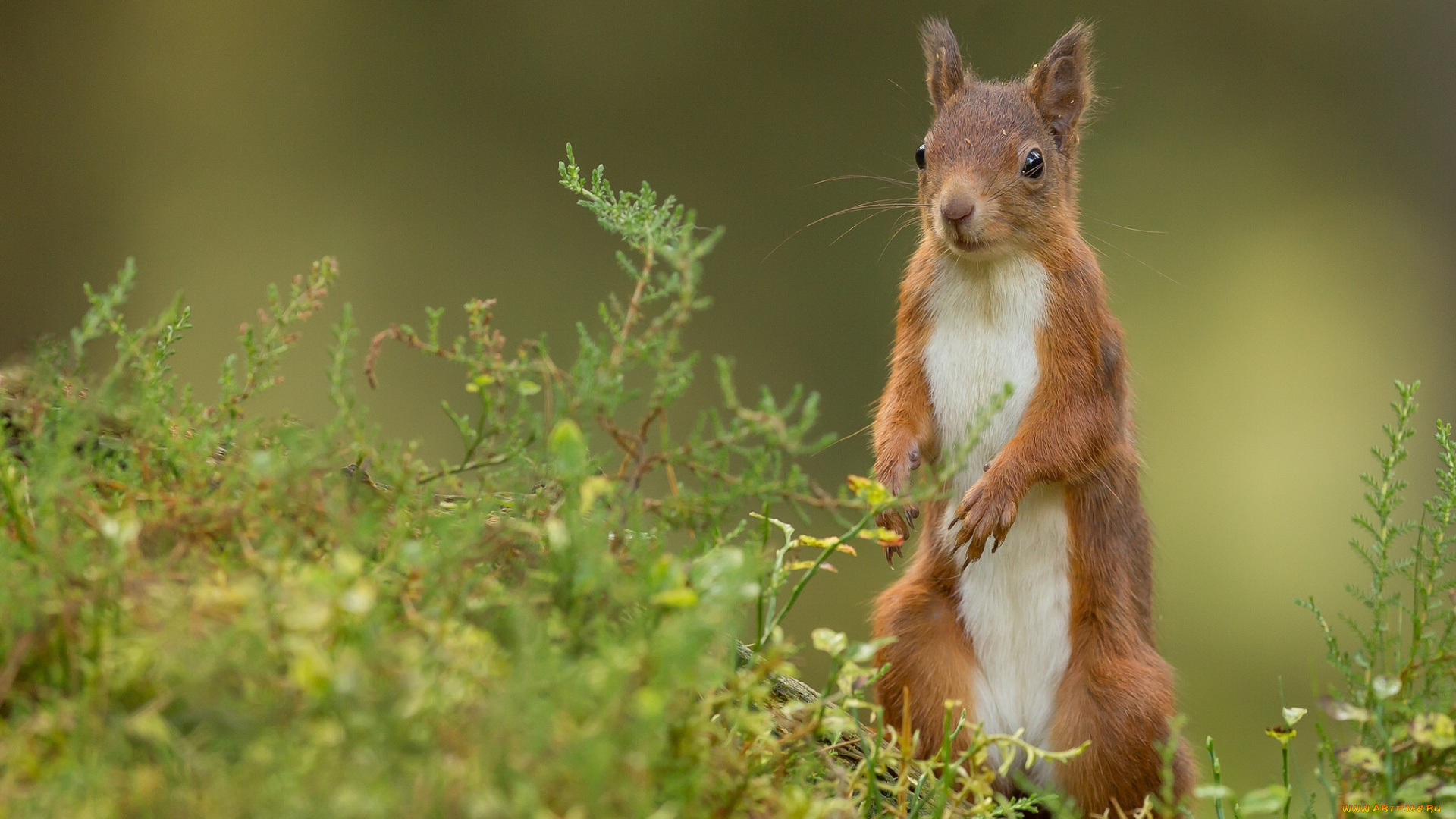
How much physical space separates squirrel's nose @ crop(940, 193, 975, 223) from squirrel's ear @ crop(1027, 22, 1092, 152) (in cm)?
15

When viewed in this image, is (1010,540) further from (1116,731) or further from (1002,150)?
(1002,150)

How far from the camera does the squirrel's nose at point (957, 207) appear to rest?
82cm

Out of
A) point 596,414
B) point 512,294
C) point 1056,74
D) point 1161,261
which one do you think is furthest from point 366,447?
point 1161,261

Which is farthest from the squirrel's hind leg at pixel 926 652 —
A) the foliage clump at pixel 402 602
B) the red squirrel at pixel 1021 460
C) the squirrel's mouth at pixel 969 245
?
the foliage clump at pixel 402 602

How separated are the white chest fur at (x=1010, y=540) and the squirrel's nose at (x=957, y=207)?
6cm

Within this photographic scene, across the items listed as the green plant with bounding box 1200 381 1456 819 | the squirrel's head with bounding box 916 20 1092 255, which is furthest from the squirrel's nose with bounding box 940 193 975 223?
the green plant with bounding box 1200 381 1456 819

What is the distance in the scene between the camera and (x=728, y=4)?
206 centimetres

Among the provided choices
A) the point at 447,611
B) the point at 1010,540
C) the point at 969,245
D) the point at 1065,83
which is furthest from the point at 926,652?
the point at 447,611

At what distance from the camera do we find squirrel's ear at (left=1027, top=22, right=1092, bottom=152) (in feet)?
2.99

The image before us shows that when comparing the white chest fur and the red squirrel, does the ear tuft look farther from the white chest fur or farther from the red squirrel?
the white chest fur

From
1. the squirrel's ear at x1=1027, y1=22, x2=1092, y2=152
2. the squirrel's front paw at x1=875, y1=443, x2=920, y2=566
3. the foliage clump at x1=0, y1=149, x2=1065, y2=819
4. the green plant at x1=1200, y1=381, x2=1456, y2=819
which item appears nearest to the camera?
the foliage clump at x1=0, y1=149, x2=1065, y2=819

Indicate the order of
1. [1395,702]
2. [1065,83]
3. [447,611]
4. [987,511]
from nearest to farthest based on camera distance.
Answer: [447,611]
[1395,702]
[987,511]
[1065,83]

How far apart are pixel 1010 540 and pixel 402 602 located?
1.93 ft

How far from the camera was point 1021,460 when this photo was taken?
0.81 m
